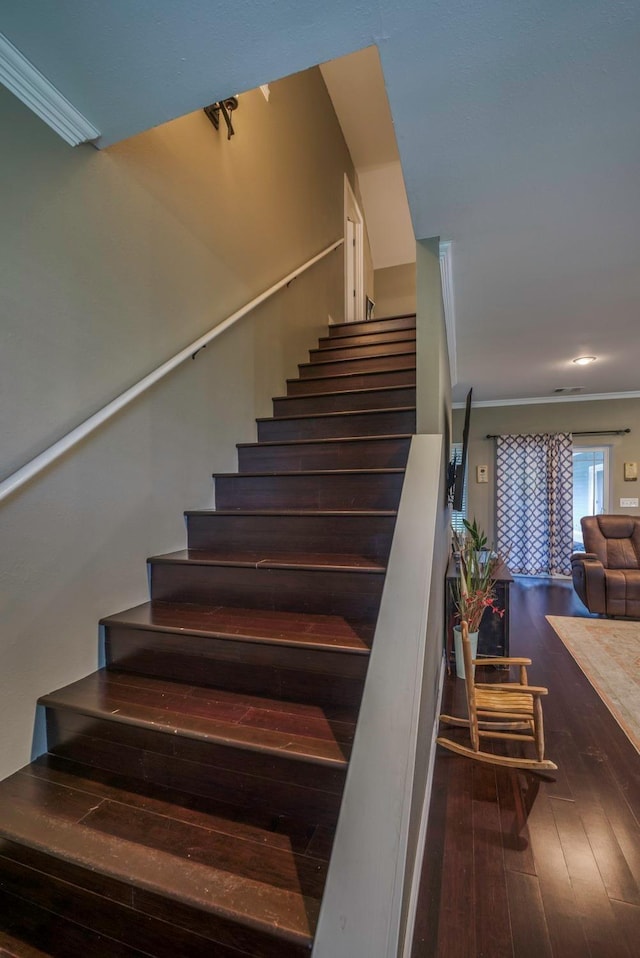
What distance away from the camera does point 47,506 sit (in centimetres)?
131

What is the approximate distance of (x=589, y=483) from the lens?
5.89 meters

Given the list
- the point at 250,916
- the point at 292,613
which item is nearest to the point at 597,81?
the point at 292,613

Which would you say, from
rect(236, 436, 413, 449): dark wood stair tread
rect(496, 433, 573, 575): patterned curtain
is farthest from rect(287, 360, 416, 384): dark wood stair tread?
rect(496, 433, 573, 575): patterned curtain

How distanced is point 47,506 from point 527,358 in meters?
4.05

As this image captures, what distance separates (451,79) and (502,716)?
246 cm

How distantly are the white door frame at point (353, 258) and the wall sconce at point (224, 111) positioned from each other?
2545 millimetres

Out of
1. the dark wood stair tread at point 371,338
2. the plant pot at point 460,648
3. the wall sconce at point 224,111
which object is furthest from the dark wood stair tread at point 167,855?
the dark wood stair tread at point 371,338

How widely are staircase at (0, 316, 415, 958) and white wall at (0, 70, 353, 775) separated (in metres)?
0.16

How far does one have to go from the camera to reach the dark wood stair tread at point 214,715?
3.63 feet

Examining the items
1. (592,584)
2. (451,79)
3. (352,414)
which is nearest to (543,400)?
(592,584)

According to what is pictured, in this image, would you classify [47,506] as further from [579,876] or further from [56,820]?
[579,876]

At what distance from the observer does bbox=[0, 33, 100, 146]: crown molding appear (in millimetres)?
1123

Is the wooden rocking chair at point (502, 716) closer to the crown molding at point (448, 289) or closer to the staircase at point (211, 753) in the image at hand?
the staircase at point (211, 753)

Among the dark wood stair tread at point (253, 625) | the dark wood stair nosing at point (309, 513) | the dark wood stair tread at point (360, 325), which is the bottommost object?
the dark wood stair tread at point (253, 625)
